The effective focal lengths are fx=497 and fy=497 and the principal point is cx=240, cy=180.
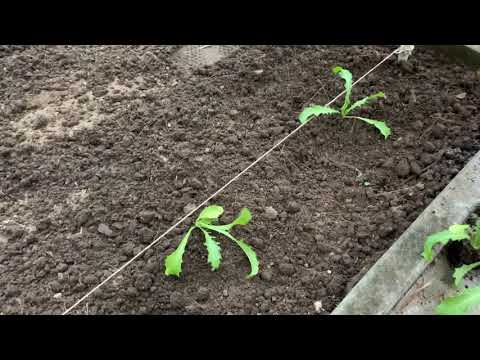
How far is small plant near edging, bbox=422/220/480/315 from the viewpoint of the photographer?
2.21m

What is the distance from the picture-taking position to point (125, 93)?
11.3 feet

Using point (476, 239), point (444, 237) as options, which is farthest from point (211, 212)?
point (476, 239)

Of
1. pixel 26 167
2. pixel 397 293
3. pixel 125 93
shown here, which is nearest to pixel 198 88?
pixel 125 93

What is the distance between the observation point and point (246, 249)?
8.37 feet

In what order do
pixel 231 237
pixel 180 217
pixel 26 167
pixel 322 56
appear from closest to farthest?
pixel 231 237, pixel 180 217, pixel 26 167, pixel 322 56

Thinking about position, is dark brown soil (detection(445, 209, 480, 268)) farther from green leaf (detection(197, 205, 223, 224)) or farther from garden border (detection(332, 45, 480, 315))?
green leaf (detection(197, 205, 223, 224))

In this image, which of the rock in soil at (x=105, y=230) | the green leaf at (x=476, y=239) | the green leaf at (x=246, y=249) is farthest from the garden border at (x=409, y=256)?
the rock in soil at (x=105, y=230)

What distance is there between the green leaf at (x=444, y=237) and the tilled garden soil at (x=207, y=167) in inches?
10.4

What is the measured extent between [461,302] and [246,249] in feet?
3.38

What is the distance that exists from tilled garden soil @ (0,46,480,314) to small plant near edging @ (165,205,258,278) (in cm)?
8

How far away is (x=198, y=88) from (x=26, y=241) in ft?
4.96

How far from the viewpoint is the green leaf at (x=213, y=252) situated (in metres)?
2.50

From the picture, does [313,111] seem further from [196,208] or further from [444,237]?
[444,237]

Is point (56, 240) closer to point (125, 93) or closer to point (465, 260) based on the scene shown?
point (125, 93)
